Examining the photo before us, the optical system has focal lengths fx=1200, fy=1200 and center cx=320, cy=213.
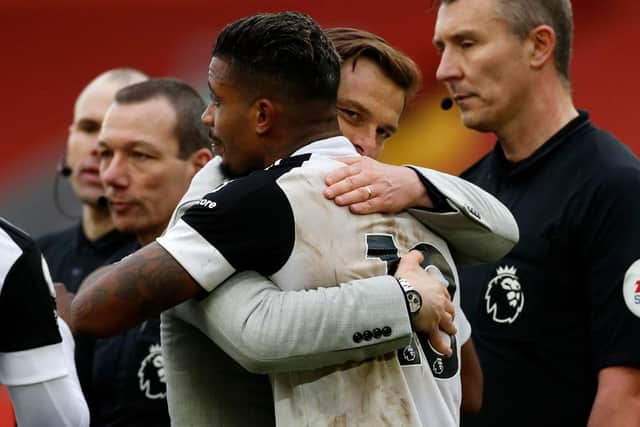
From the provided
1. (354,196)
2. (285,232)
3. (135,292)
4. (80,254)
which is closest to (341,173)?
(354,196)

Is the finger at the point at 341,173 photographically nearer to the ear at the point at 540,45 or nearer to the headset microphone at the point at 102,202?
the ear at the point at 540,45

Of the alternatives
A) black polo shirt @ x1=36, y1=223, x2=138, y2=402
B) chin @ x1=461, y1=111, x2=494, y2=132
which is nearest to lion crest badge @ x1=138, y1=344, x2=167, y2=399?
black polo shirt @ x1=36, y1=223, x2=138, y2=402

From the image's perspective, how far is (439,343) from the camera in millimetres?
2258

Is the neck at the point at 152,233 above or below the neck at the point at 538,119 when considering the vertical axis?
below

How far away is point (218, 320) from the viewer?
2.14m

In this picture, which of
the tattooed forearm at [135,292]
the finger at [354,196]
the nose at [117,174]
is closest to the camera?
A: the tattooed forearm at [135,292]

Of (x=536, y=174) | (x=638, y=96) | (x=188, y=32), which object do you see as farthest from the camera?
(x=188, y=32)

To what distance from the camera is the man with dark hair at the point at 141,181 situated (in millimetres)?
3590

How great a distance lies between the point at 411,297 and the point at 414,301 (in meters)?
0.01

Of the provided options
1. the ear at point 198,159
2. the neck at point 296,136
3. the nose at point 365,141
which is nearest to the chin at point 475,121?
the nose at point 365,141

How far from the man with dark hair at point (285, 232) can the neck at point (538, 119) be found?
48.2 inches

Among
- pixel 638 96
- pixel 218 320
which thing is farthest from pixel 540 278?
pixel 638 96

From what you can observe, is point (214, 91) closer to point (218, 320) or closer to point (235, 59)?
point (235, 59)

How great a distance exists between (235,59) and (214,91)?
81mm
